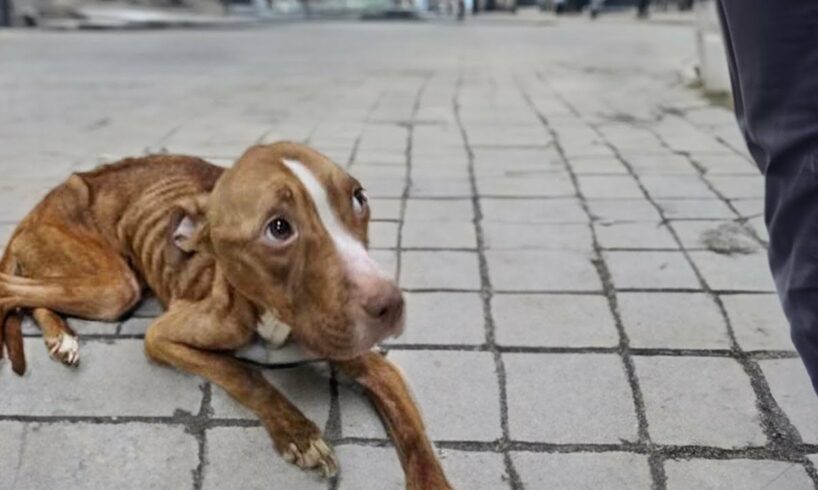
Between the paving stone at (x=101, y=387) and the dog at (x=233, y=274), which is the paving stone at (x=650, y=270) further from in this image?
the paving stone at (x=101, y=387)

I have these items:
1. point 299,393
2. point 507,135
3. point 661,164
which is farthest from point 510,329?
point 507,135

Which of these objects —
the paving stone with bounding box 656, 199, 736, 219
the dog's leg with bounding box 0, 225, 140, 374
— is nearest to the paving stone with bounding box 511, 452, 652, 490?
the dog's leg with bounding box 0, 225, 140, 374

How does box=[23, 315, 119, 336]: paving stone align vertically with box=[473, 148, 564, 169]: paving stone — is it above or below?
above

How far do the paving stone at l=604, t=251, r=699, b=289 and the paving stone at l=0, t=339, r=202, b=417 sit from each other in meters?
1.64

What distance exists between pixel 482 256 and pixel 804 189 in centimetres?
201

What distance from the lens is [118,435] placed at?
2.61 meters

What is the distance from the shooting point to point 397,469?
2.49 meters

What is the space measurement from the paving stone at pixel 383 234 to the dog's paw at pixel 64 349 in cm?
135

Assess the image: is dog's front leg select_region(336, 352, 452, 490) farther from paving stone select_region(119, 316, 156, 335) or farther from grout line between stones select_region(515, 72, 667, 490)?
paving stone select_region(119, 316, 156, 335)

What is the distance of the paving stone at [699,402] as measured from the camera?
260cm

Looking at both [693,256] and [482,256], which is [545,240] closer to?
[482,256]

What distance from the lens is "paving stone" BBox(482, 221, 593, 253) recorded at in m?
3.94

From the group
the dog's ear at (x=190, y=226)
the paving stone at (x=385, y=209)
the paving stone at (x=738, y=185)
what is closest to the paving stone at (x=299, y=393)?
the dog's ear at (x=190, y=226)

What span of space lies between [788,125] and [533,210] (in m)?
2.54
